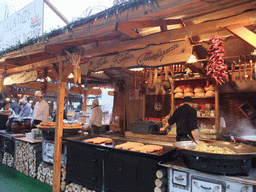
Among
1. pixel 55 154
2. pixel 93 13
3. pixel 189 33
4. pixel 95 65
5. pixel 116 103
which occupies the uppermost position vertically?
pixel 93 13

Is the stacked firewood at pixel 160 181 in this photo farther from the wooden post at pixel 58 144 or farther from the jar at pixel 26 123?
the jar at pixel 26 123

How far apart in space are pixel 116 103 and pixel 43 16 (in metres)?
4.77

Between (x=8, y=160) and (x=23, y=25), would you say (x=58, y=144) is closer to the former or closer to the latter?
(x=8, y=160)

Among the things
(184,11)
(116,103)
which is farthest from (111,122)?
(184,11)

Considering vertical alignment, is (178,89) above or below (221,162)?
above

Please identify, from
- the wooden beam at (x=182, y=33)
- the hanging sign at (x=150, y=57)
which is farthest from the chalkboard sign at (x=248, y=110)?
the hanging sign at (x=150, y=57)

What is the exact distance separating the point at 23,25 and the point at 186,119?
6.01 metres

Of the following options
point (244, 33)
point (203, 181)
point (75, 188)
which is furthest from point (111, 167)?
point (244, 33)

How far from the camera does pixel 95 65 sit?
4.10m

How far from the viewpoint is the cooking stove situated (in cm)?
238

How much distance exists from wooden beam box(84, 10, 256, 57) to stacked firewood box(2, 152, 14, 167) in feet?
16.3

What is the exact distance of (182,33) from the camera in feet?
9.98

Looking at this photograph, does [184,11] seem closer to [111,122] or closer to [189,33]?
[189,33]

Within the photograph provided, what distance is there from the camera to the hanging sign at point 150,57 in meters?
2.95
